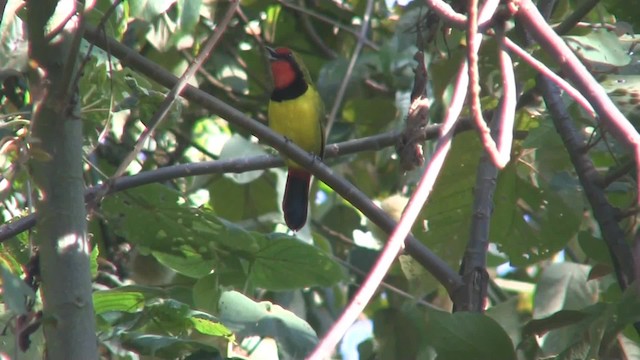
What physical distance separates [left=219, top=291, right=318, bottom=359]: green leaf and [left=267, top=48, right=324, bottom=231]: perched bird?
211cm

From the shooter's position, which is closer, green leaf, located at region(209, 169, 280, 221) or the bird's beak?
green leaf, located at region(209, 169, 280, 221)

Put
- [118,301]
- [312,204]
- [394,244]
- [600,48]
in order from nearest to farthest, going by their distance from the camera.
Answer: [394,244]
[600,48]
[118,301]
[312,204]

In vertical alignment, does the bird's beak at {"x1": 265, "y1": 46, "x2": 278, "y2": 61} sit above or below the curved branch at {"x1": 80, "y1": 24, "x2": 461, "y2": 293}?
above

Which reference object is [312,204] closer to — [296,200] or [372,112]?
[296,200]

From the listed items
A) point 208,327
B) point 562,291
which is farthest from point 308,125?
point 208,327

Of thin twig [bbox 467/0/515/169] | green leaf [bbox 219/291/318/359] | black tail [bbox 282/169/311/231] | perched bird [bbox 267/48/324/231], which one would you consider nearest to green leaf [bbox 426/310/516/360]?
green leaf [bbox 219/291/318/359]

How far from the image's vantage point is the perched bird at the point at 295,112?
15.8 ft

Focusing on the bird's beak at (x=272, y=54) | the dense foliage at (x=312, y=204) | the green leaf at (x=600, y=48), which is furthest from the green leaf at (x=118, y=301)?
the bird's beak at (x=272, y=54)

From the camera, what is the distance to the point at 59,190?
1818 mm

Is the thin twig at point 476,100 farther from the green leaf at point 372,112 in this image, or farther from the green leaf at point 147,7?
the green leaf at point 372,112

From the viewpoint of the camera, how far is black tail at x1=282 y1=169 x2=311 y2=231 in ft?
14.0

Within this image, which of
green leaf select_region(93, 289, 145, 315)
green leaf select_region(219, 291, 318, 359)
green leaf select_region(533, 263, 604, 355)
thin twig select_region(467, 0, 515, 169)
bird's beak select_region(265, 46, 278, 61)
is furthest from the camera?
bird's beak select_region(265, 46, 278, 61)

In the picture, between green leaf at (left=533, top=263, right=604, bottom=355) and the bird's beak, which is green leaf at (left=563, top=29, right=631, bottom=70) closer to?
green leaf at (left=533, top=263, right=604, bottom=355)

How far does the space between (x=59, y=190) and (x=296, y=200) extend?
2.88 metres
